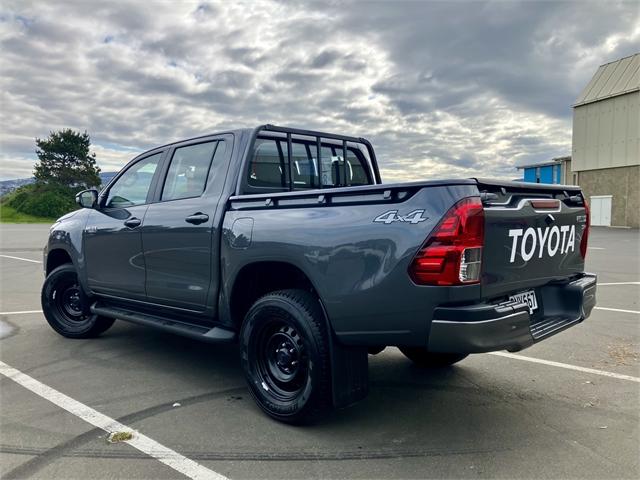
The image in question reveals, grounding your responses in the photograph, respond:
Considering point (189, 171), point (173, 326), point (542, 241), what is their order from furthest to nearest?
point (189, 171) < point (173, 326) < point (542, 241)

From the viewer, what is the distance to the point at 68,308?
19.4 ft

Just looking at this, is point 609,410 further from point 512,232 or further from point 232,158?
point 232,158

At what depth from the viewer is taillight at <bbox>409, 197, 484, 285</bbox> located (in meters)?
2.82

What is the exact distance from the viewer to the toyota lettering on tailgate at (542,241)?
316 centimetres

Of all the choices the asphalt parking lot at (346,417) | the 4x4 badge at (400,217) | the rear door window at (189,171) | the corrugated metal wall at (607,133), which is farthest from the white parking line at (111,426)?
the corrugated metal wall at (607,133)

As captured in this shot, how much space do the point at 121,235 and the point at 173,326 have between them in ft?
3.72

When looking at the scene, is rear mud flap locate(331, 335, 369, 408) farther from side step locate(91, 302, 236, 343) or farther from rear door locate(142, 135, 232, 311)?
rear door locate(142, 135, 232, 311)

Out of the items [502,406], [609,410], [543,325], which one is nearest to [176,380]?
[502,406]

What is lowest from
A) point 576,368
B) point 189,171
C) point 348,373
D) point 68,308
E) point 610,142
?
point 576,368

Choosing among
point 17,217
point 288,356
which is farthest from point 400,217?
point 17,217

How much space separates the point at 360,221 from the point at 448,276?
1.99 feet

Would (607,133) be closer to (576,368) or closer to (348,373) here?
(576,368)

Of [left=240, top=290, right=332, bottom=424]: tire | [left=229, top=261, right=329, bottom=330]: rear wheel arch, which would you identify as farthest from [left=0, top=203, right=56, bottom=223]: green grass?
[left=240, top=290, right=332, bottom=424]: tire

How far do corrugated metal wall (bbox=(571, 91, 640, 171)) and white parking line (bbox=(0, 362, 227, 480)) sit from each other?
32.9 m
